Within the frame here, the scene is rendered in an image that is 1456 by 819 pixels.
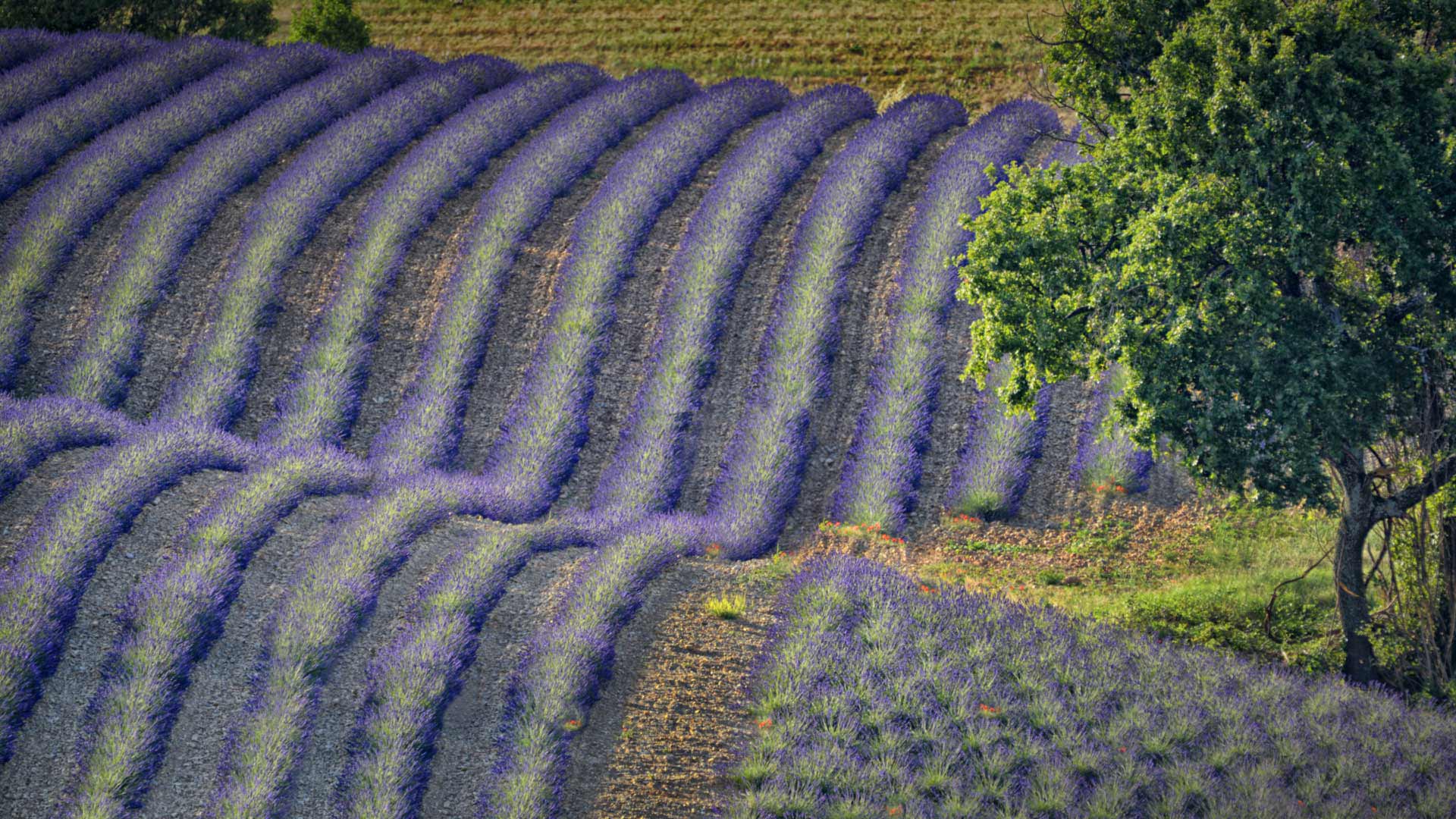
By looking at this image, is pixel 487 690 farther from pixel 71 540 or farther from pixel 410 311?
pixel 410 311

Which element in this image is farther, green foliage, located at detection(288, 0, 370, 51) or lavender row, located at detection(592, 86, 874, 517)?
green foliage, located at detection(288, 0, 370, 51)

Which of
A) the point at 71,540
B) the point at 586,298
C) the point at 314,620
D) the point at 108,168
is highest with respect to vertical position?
the point at 108,168

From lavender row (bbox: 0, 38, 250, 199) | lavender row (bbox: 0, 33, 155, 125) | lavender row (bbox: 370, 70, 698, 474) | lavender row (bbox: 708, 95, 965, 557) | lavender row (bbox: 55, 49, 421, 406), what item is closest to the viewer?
lavender row (bbox: 708, 95, 965, 557)

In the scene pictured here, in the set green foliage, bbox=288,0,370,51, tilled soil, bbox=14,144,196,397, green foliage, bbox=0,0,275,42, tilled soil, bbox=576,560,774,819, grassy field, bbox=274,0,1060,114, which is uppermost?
grassy field, bbox=274,0,1060,114

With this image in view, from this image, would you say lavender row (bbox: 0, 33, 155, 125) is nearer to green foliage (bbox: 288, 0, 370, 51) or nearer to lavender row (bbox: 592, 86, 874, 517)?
green foliage (bbox: 288, 0, 370, 51)

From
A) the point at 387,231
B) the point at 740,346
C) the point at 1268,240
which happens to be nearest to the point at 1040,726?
the point at 1268,240

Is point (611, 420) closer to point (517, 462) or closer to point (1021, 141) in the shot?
point (517, 462)

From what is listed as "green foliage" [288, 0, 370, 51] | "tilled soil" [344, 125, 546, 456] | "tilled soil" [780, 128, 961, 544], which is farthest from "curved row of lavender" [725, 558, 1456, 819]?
"green foliage" [288, 0, 370, 51]

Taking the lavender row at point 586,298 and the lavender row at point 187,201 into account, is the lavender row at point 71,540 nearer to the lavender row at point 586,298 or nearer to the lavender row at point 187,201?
the lavender row at point 187,201
